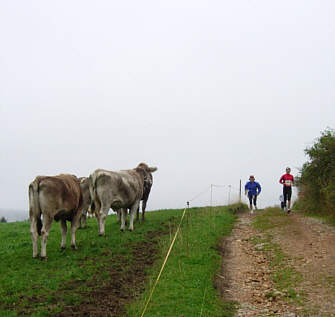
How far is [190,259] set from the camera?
11188 millimetres

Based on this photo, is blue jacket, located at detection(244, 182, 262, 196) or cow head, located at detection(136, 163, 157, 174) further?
blue jacket, located at detection(244, 182, 262, 196)

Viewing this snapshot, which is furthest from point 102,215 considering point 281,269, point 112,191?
point 281,269

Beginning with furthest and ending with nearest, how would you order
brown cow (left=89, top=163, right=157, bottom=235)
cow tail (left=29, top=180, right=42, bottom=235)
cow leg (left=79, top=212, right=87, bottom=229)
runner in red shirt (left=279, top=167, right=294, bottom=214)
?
1. runner in red shirt (left=279, top=167, right=294, bottom=214)
2. cow leg (left=79, top=212, right=87, bottom=229)
3. brown cow (left=89, top=163, right=157, bottom=235)
4. cow tail (left=29, top=180, right=42, bottom=235)

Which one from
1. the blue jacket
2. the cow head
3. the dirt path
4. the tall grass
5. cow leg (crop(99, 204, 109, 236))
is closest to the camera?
the tall grass

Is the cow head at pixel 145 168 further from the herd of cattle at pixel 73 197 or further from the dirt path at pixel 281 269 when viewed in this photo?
the dirt path at pixel 281 269

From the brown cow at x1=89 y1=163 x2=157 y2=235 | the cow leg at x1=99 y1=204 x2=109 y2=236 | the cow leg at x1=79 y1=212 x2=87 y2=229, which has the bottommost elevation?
the cow leg at x1=79 y1=212 x2=87 y2=229

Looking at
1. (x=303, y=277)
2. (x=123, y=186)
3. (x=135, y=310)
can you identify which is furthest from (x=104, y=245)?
(x=303, y=277)

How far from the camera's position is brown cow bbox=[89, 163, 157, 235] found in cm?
1412

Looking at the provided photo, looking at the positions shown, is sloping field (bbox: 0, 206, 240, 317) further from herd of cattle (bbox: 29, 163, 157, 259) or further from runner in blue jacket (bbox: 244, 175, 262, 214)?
runner in blue jacket (bbox: 244, 175, 262, 214)

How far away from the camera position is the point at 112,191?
1444 cm

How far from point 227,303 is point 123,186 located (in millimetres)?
7654

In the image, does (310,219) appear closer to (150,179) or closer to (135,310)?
(150,179)

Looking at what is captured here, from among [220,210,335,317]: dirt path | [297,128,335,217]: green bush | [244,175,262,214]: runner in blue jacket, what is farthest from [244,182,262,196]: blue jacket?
[220,210,335,317]: dirt path

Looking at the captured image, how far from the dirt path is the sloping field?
1.97 ft
